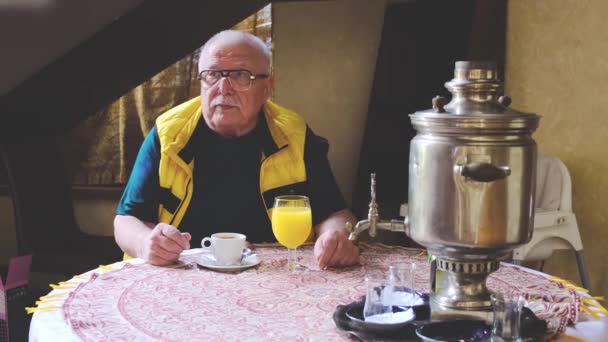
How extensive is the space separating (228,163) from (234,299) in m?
0.97

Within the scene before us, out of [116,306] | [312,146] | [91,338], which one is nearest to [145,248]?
[116,306]

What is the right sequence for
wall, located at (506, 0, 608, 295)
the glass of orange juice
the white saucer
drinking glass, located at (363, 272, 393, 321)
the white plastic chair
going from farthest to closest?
wall, located at (506, 0, 608, 295), the white plastic chair, the glass of orange juice, the white saucer, drinking glass, located at (363, 272, 393, 321)

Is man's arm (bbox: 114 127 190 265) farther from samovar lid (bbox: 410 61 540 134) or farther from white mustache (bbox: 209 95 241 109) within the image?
samovar lid (bbox: 410 61 540 134)

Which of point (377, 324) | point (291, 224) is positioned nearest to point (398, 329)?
point (377, 324)

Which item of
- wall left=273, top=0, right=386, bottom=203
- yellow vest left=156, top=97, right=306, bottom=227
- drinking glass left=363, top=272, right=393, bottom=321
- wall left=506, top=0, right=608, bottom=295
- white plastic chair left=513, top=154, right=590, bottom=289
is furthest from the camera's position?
wall left=273, top=0, right=386, bottom=203

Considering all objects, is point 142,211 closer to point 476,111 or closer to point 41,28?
point 476,111

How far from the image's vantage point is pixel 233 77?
222cm

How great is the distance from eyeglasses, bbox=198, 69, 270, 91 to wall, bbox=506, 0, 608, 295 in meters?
1.52

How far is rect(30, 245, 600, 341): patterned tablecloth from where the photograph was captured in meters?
1.18

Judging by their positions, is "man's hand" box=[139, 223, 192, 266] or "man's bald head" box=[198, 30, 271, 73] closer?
"man's hand" box=[139, 223, 192, 266]

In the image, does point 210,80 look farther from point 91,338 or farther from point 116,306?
point 91,338

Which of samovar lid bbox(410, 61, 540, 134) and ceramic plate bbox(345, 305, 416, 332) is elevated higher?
samovar lid bbox(410, 61, 540, 134)

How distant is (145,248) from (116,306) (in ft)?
1.18

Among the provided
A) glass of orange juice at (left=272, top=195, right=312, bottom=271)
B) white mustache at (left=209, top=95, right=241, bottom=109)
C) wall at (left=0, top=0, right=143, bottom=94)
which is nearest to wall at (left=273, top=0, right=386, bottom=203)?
wall at (left=0, top=0, right=143, bottom=94)
